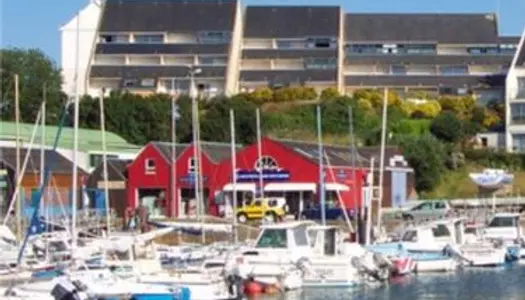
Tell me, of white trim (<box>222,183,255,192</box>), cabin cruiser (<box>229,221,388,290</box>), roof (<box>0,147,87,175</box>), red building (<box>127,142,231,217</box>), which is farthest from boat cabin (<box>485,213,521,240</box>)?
roof (<box>0,147,87,175</box>)

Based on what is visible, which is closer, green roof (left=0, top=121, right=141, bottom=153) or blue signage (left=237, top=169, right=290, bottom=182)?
blue signage (left=237, top=169, right=290, bottom=182)

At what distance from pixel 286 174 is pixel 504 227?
635 inches

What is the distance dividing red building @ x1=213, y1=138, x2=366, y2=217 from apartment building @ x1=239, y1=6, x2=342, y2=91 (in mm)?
35205

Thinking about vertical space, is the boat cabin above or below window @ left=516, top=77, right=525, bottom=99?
below

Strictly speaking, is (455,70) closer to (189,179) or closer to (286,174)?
(286,174)

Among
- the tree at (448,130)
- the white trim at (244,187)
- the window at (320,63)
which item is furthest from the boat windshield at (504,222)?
the window at (320,63)

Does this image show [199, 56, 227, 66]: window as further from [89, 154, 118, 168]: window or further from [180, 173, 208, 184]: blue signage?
[180, 173, 208, 184]: blue signage

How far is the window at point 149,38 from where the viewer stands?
4309 inches

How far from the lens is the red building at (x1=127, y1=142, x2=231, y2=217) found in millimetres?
69250

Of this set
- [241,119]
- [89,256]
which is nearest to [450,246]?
[89,256]

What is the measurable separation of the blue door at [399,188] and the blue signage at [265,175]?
286 inches

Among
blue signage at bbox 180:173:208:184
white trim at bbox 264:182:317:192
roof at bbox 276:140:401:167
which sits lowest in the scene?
white trim at bbox 264:182:317:192

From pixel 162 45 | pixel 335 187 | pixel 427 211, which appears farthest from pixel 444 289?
pixel 162 45

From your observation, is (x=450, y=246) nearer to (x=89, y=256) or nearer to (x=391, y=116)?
(x=89, y=256)
